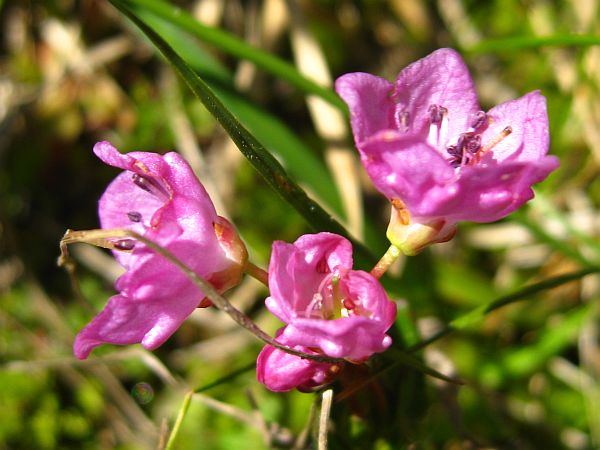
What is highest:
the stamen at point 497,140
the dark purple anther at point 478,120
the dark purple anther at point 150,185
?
the dark purple anther at point 150,185

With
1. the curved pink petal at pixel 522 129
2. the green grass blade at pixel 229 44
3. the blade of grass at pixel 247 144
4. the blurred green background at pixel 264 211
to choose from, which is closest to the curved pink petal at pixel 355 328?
the blade of grass at pixel 247 144

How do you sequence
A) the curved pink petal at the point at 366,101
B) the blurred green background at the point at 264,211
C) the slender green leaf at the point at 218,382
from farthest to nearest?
the blurred green background at the point at 264,211 → the slender green leaf at the point at 218,382 → the curved pink petal at the point at 366,101

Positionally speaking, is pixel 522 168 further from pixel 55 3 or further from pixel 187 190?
pixel 55 3

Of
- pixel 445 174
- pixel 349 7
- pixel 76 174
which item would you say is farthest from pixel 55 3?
pixel 445 174

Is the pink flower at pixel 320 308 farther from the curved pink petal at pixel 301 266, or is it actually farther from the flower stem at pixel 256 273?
the flower stem at pixel 256 273

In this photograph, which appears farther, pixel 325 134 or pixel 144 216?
pixel 325 134

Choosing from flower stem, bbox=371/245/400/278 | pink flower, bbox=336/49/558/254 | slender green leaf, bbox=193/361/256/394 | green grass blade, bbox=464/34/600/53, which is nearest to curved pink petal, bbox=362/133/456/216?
pink flower, bbox=336/49/558/254

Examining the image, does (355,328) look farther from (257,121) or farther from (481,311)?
(257,121)
